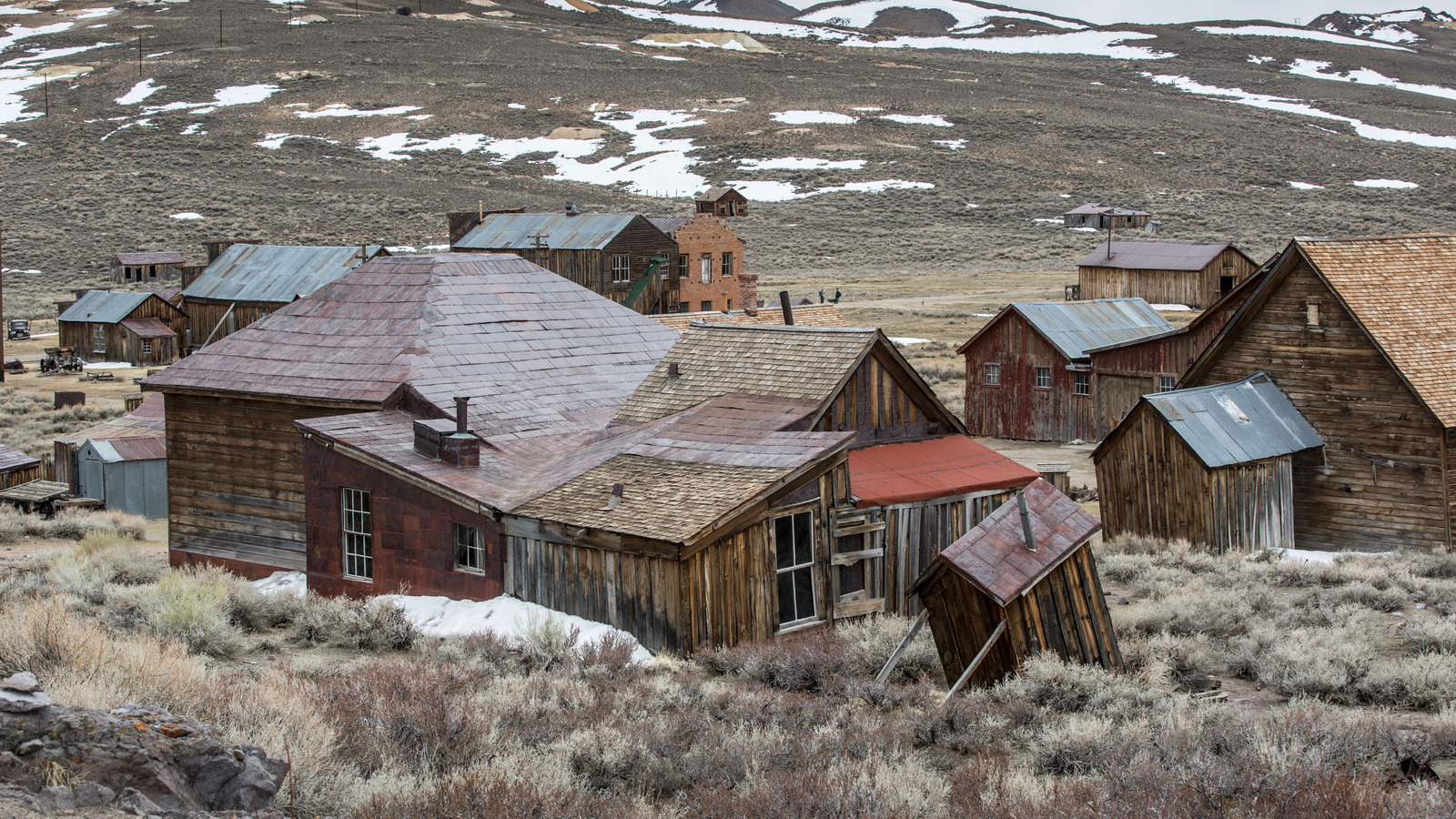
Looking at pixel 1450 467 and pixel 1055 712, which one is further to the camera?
pixel 1450 467

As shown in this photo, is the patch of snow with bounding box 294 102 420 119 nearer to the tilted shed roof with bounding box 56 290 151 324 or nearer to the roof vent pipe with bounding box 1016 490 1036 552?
the tilted shed roof with bounding box 56 290 151 324

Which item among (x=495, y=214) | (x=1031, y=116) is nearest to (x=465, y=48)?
(x=1031, y=116)

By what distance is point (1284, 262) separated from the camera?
19438 millimetres

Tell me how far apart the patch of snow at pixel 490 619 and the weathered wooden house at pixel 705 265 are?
34454 mm

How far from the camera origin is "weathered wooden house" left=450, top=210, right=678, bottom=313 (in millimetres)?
44312

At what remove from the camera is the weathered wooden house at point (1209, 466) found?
18.1 metres

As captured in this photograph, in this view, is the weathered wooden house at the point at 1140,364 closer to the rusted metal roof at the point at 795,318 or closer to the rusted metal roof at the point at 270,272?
the rusted metal roof at the point at 795,318

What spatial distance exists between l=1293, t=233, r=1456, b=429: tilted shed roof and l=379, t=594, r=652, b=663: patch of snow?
12.5 m

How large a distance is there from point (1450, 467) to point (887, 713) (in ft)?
42.9

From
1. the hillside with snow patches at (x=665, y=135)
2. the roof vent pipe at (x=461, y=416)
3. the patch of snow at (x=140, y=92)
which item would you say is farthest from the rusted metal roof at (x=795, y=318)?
the patch of snow at (x=140, y=92)

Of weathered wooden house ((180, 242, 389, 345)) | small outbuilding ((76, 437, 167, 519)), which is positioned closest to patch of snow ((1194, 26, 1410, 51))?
weathered wooden house ((180, 242, 389, 345))

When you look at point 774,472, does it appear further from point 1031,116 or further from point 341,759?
point 1031,116

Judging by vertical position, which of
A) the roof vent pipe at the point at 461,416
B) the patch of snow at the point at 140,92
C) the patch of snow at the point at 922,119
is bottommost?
the roof vent pipe at the point at 461,416

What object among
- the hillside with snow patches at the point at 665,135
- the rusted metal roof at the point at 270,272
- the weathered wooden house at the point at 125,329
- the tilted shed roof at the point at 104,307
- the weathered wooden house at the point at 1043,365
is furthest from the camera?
the hillside with snow patches at the point at 665,135
